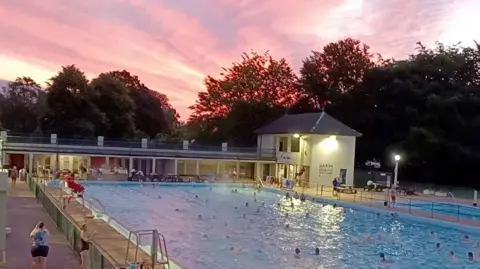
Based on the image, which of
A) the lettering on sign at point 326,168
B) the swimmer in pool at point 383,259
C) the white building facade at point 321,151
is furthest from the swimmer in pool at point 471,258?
the lettering on sign at point 326,168

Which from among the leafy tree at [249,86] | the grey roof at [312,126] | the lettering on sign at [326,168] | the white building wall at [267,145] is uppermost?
the leafy tree at [249,86]

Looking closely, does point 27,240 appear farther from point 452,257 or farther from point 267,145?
point 267,145

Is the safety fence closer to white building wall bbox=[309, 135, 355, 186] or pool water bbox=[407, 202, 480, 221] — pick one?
pool water bbox=[407, 202, 480, 221]

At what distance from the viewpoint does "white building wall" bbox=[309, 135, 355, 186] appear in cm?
3666

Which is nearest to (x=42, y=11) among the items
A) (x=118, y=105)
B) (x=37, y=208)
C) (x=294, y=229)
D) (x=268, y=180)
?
(x=37, y=208)

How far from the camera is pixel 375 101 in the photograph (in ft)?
141

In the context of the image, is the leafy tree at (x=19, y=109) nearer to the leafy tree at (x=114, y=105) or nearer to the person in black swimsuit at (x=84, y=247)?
the leafy tree at (x=114, y=105)

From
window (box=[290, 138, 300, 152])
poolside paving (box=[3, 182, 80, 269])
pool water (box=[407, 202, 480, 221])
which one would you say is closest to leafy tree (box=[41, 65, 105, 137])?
window (box=[290, 138, 300, 152])

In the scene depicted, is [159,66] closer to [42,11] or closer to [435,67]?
[42,11]

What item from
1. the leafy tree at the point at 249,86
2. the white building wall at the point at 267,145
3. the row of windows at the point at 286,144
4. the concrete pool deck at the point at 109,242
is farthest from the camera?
the leafy tree at the point at 249,86

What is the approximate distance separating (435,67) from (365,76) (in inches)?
226

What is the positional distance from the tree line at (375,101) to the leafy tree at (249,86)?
9 centimetres

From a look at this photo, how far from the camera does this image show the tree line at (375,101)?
38.1 metres

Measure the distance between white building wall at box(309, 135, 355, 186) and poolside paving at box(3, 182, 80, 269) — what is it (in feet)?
70.6
